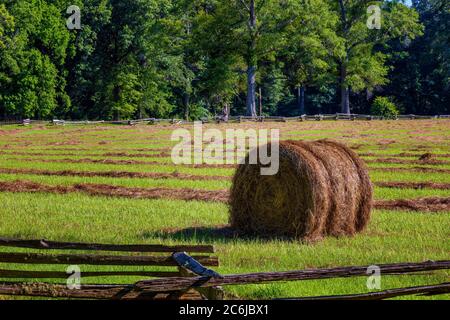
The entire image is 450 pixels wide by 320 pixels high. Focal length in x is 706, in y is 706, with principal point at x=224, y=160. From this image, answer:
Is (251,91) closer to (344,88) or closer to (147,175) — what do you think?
(344,88)

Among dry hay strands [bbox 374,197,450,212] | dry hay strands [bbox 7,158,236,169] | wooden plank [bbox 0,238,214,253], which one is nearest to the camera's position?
wooden plank [bbox 0,238,214,253]

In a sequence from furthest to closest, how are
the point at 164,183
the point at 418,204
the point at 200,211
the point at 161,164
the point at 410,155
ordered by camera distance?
the point at 410,155
the point at 161,164
the point at 164,183
the point at 418,204
the point at 200,211

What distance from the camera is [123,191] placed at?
19.5m

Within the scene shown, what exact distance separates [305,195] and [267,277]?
17.4ft

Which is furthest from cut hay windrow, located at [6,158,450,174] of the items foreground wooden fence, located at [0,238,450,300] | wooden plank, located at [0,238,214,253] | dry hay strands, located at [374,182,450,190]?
wooden plank, located at [0,238,214,253]

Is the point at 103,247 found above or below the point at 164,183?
above

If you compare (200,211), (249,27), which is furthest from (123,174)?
(249,27)

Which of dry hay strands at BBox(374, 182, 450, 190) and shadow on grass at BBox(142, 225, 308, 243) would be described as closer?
shadow on grass at BBox(142, 225, 308, 243)

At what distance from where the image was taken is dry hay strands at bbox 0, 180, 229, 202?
60.3 ft

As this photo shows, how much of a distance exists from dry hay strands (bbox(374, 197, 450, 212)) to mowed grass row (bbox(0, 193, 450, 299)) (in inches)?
30.7

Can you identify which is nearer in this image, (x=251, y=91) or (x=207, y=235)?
(x=207, y=235)

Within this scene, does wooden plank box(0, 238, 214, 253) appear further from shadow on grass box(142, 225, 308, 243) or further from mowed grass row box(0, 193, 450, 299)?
shadow on grass box(142, 225, 308, 243)

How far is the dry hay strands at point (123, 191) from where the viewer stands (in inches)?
723

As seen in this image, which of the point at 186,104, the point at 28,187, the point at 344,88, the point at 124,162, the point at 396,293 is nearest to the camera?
the point at 396,293
